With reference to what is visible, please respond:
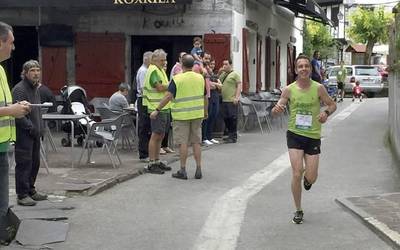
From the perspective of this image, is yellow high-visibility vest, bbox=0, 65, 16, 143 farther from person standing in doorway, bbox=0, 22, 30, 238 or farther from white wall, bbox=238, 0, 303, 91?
white wall, bbox=238, 0, 303, 91

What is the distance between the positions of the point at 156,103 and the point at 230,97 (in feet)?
13.1

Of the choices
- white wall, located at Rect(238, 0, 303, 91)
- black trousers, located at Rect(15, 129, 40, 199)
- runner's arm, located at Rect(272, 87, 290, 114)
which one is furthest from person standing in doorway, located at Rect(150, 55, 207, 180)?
white wall, located at Rect(238, 0, 303, 91)

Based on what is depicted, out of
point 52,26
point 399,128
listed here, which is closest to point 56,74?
point 52,26

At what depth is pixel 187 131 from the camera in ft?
31.6

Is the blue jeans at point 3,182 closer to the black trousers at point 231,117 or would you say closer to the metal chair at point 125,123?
the metal chair at point 125,123

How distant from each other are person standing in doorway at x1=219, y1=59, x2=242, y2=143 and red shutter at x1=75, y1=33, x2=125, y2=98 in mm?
3400

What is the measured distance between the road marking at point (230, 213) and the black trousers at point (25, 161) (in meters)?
2.13

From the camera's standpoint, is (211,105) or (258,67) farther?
(258,67)

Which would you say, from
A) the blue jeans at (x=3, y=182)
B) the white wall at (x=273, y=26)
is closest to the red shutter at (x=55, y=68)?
the white wall at (x=273, y=26)

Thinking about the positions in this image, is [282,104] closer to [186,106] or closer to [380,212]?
[380,212]

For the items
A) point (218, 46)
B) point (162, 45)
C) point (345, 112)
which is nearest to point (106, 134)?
point (218, 46)

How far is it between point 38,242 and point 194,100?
155 inches

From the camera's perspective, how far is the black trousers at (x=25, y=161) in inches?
295

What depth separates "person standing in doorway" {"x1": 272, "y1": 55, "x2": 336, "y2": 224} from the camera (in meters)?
7.02
